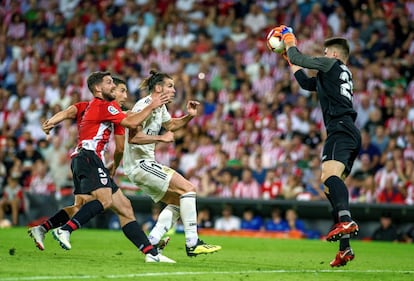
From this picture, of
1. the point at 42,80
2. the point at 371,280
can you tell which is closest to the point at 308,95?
the point at 42,80

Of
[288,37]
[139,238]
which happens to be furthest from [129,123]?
[288,37]

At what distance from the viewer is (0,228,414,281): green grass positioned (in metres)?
8.41

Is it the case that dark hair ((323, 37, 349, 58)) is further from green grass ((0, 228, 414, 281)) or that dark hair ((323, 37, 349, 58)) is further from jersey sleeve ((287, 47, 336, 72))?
green grass ((0, 228, 414, 281))

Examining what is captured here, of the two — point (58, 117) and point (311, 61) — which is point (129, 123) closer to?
point (58, 117)

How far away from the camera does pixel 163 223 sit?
1084cm

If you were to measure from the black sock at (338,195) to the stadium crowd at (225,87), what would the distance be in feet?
30.5

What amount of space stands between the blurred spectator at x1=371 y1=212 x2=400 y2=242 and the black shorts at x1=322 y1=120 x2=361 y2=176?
8.64 metres

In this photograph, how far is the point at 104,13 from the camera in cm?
2730

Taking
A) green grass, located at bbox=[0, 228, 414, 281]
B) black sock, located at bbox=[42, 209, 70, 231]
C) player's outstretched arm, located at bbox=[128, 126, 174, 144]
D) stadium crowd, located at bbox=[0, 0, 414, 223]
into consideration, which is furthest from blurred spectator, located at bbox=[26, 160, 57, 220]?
player's outstretched arm, located at bbox=[128, 126, 174, 144]

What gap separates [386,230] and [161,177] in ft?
29.8

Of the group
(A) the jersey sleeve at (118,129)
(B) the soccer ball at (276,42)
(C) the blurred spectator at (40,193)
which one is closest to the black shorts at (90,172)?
(A) the jersey sleeve at (118,129)

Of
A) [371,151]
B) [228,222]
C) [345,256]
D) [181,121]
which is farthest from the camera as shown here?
[228,222]

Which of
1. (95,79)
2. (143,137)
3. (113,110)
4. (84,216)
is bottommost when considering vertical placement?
(84,216)

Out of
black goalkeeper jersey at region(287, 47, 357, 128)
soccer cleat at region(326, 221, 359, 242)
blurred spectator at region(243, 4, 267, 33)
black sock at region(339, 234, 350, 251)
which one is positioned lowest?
black sock at region(339, 234, 350, 251)
